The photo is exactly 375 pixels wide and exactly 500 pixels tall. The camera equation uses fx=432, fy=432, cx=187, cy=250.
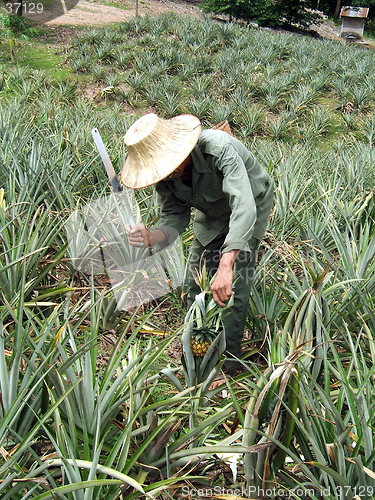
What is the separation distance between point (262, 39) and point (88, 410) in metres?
10.9

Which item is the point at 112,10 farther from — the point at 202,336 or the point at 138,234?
the point at 202,336

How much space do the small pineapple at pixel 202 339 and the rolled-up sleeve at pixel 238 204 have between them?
12.5 inches

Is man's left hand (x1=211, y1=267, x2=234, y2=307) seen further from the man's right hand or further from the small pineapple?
the man's right hand

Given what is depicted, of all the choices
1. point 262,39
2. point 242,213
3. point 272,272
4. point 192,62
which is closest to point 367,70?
point 262,39

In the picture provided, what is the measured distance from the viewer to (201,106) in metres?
6.99

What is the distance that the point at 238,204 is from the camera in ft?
5.51

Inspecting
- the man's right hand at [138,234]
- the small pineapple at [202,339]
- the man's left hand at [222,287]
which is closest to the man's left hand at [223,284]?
the man's left hand at [222,287]

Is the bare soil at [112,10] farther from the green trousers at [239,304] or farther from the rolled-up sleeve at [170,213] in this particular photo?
the green trousers at [239,304]

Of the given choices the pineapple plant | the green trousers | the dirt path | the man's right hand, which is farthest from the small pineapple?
the dirt path

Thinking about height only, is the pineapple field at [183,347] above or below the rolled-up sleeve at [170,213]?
below

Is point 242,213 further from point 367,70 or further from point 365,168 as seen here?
point 367,70

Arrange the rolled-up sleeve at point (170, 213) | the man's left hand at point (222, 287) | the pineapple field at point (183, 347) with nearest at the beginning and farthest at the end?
the pineapple field at point (183, 347), the man's left hand at point (222, 287), the rolled-up sleeve at point (170, 213)

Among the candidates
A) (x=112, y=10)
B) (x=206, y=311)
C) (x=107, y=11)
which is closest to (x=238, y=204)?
(x=206, y=311)

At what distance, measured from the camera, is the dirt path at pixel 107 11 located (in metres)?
11.9
